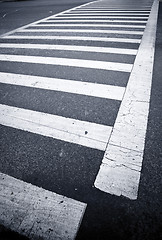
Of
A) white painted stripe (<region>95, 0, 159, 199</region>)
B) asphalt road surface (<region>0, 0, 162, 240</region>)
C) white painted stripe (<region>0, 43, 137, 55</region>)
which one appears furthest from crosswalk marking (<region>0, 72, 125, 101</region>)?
white painted stripe (<region>0, 43, 137, 55</region>)

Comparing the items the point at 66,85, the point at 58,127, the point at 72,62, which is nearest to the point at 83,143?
the point at 58,127

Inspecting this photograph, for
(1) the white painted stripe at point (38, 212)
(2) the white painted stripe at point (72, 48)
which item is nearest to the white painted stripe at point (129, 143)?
(1) the white painted stripe at point (38, 212)

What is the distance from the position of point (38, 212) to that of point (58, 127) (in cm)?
125

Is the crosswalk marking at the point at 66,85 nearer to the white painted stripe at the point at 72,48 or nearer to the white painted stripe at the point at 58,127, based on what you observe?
the white painted stripe at the point at 58,127

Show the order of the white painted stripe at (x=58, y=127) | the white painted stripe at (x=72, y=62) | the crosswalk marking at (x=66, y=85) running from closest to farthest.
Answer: the white painted stripe at (x=58, y=127), the crosswalk marking at (x=66, y=85), the white painted stripe at (x=72, y=62)

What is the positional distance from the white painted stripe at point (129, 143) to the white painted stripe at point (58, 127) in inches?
7.3

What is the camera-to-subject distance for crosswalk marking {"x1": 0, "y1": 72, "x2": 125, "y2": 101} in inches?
128

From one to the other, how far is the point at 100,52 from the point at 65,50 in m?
1.15

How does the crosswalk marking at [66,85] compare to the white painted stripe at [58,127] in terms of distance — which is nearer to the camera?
the white painted stripe at [58,127]

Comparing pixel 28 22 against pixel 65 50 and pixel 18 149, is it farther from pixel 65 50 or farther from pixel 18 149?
pixel 18 149

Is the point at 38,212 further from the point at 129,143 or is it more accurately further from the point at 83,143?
the point at 129,143

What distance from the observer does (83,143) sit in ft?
7.58

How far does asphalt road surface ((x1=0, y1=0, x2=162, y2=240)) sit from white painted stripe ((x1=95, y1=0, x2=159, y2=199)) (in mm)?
12

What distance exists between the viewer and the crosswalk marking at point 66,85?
3.25m
